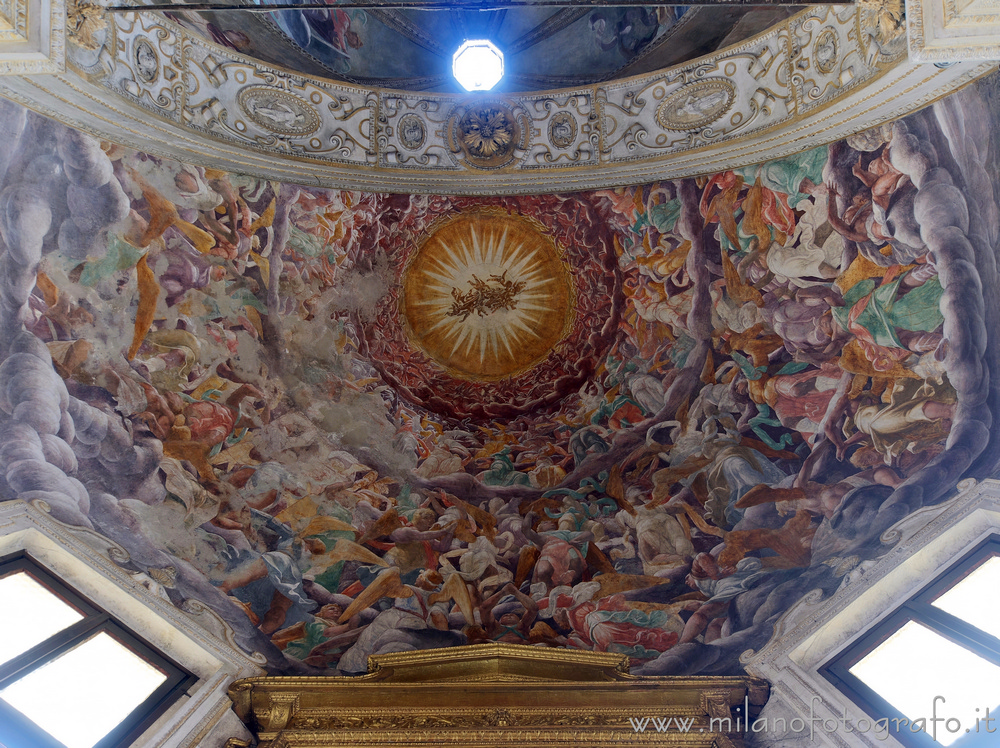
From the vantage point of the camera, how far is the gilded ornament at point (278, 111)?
9.34m

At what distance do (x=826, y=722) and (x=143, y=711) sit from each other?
6.90m

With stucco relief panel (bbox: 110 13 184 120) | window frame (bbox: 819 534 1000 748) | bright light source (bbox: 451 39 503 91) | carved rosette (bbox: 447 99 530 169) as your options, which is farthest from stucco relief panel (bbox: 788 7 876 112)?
stucco relief panel (bbox: 110 13 184 120)

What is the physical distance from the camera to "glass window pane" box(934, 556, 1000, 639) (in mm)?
6172

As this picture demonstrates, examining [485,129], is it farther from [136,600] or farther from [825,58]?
[136,600]

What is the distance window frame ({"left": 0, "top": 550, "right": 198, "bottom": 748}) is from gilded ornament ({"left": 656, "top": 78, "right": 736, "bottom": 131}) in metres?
9.95

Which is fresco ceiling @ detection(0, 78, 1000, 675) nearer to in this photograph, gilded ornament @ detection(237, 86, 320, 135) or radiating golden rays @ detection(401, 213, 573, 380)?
radiating golden rays @ detection(401, 213, 573, 380)

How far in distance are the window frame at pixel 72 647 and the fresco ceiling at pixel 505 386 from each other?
665 millimetres

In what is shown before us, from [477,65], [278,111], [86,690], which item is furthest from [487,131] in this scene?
[86,690]

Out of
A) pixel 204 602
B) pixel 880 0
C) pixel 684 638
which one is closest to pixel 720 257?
pixel 880 0

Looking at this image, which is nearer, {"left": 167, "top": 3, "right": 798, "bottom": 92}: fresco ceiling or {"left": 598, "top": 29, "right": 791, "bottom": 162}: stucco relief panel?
{"left": 598, "top": 29, "right": 791, "bottom": 162}: stucco relief panel

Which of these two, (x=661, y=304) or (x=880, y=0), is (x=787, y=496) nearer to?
(x=661, y=304)

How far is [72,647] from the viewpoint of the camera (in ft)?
21.9

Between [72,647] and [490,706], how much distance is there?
15.0 ft
